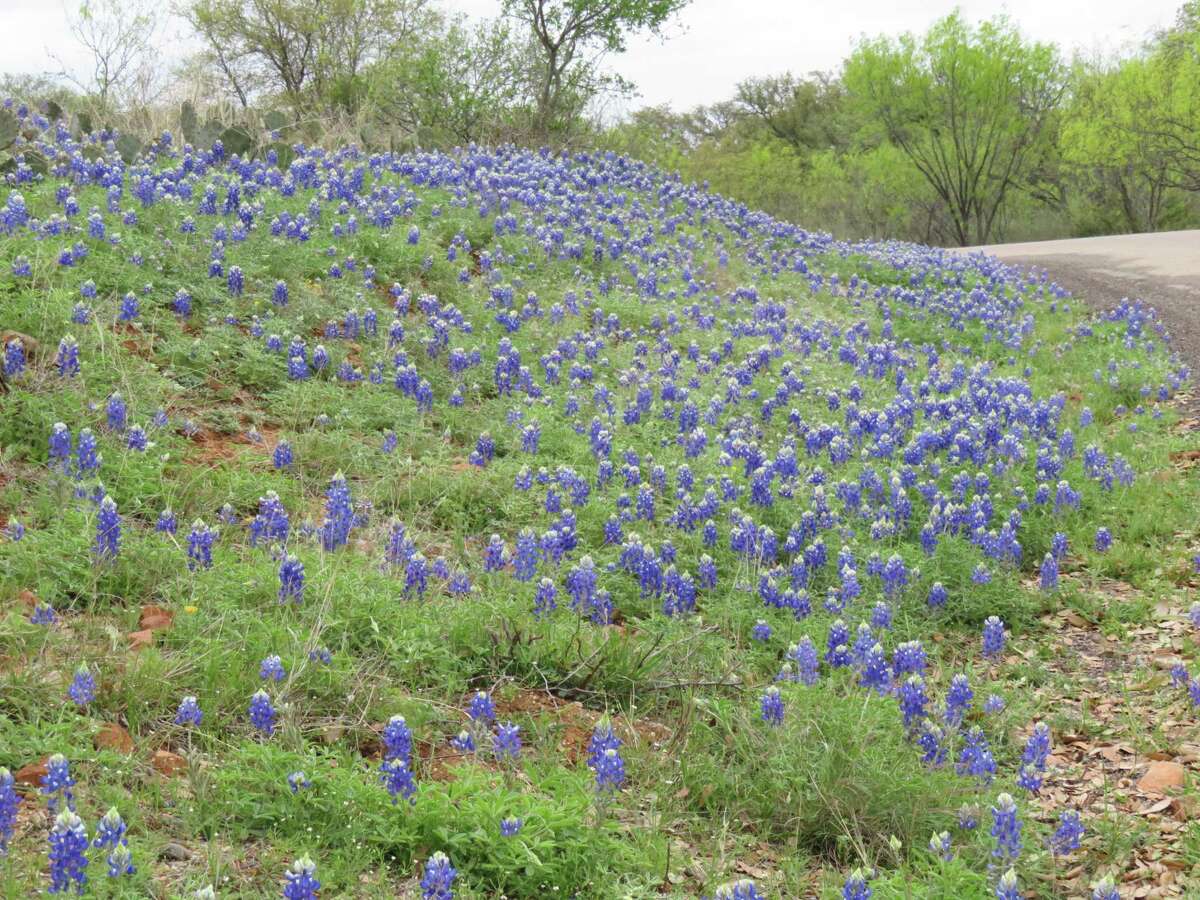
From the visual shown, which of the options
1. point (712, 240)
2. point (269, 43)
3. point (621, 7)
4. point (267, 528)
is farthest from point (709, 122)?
point (267, 528)

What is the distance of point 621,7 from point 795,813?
66.8 ft

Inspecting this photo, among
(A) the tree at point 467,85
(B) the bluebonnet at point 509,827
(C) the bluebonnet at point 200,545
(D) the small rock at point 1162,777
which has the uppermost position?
(A) the tree at point 467,85

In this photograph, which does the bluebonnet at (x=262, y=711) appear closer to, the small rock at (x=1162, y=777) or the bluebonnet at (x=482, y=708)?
the bluebonnet at (x=482, y=708)

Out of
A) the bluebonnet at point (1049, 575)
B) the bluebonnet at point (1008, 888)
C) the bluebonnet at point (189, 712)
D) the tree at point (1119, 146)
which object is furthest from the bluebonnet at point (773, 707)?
the tree at point (1119, 146)

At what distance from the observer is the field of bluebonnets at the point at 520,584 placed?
11.0ft

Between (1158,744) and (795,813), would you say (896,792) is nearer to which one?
(795,813)

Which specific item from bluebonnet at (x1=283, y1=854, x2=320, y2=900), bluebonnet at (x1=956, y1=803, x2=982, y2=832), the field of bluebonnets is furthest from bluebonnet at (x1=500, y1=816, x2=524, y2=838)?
bluebonnet at (x1=956, y1=803, x2=982, y2=832)

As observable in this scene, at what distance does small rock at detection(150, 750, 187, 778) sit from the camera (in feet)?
11.4

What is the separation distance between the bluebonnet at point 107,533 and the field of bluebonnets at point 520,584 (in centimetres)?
2

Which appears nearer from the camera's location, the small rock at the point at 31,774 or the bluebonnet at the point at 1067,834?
the small rock at the point at 31,774

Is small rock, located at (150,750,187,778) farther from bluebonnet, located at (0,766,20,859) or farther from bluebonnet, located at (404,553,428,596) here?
bluebonnet, located at (404,553,428,596)

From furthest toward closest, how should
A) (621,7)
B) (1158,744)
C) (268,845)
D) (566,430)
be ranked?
(621,7) → (566,430) → (1158,744) → (268,845)

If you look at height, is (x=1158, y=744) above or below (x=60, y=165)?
below

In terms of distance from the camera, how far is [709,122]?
5794 cm
